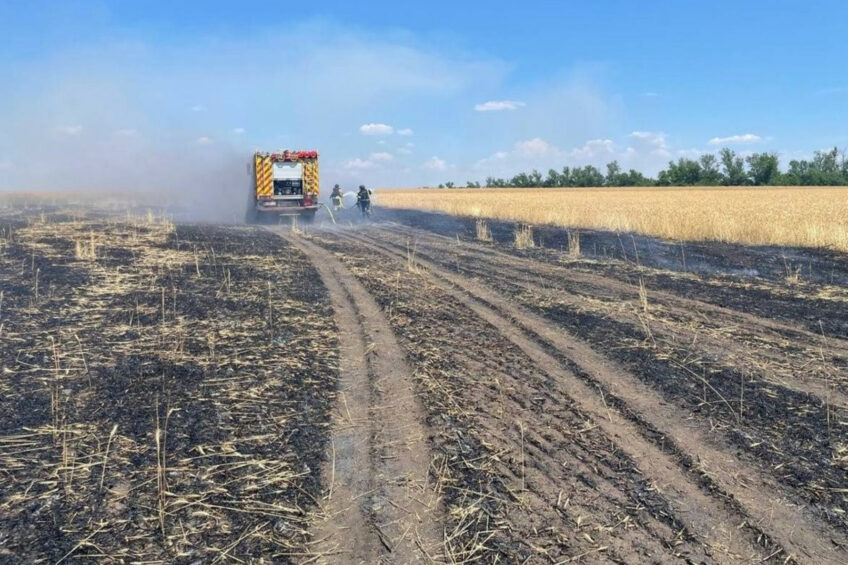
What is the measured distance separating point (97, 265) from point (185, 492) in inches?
351

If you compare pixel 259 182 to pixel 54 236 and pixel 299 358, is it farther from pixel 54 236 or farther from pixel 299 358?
pixel 299 358

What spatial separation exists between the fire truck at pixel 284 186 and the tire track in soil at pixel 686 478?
20.4m

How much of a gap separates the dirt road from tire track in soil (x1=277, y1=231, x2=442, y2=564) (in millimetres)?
25

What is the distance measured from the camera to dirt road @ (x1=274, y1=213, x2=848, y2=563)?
2.91 meters

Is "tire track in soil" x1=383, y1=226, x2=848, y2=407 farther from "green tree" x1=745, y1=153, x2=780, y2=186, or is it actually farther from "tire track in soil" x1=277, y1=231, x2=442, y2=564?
"green tree" x1=745, y1=153, x2=780, y2=186

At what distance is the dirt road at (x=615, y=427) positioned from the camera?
2.91 m

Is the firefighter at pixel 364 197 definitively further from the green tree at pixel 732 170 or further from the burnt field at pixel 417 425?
the green tree at pixel 732 170

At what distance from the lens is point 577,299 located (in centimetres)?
862

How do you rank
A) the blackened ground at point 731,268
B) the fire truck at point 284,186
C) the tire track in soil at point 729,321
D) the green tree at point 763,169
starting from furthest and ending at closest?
the green tree at point 763,169 < the fire truck at point 284,186 < the blackened ground at point 731,268 < the tire track in soil at point 729,321

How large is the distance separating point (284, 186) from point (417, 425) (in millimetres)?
22747

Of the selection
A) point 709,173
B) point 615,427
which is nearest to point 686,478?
point 615,427

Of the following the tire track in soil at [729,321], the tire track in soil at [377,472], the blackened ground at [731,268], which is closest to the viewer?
the tire track in soil at [377,472]

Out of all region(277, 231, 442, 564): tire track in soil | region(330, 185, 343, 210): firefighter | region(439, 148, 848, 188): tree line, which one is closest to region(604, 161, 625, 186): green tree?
region(439, 148, 848, 188): tree line

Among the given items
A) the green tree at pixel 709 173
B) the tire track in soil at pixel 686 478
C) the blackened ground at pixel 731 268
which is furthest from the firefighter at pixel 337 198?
the green tree at pixel 709 173
